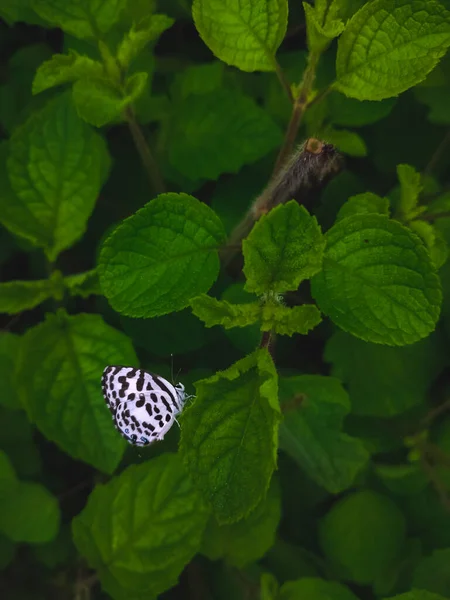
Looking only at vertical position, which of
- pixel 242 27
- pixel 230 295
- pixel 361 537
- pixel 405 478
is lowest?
pixel 361 537

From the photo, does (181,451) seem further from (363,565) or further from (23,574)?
A: (23,574)

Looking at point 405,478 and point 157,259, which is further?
point 405,478

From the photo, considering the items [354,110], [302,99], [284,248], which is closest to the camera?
[284,248]

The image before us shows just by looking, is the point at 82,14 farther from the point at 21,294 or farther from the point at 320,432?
the point at 320,432

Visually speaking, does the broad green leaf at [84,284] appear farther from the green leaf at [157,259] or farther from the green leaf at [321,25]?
the green leaf at [321,25]

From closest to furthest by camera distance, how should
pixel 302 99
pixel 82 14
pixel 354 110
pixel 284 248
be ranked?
pixel 284 248
pixel 302 99
pixel 82 14
pixel 354 110

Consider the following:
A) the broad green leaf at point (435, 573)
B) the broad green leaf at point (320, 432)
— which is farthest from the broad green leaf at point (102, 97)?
the broad green leaf at point (435, 573)

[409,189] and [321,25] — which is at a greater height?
[321,25]

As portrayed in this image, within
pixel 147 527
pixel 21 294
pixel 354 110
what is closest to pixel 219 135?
pixel 354 110
